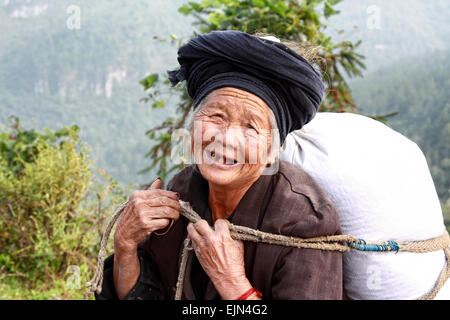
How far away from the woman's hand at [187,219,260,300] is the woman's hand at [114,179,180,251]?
0.14m

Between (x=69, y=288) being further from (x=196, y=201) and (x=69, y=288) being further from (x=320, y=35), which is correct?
(x=320, y=35)

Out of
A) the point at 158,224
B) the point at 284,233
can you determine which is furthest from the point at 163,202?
the point at 284,233

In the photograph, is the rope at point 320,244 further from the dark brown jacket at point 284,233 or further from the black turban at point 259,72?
the black turban at point 259,72

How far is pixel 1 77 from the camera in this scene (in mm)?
25172

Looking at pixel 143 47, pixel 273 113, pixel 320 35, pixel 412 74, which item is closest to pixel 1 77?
pixel 143 47

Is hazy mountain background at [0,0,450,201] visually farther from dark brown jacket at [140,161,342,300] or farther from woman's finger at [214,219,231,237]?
woman's finger at [214,219,231,237]

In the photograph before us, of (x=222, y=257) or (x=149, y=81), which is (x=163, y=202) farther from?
(x=149, y=81)

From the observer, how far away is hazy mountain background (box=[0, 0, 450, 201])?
10109mm

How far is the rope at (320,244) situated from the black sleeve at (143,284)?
10cm

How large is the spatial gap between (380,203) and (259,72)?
656mm

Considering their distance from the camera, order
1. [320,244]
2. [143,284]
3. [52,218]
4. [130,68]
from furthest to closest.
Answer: [130,68], [52,218], [143,284], [320,244]

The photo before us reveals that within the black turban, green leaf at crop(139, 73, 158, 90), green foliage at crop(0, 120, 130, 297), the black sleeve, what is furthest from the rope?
green foliage at crop(0, 120, 130, 297)

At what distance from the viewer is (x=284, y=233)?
51.4 inches

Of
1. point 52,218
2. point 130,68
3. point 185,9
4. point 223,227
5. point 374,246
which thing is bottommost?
point 52,218
